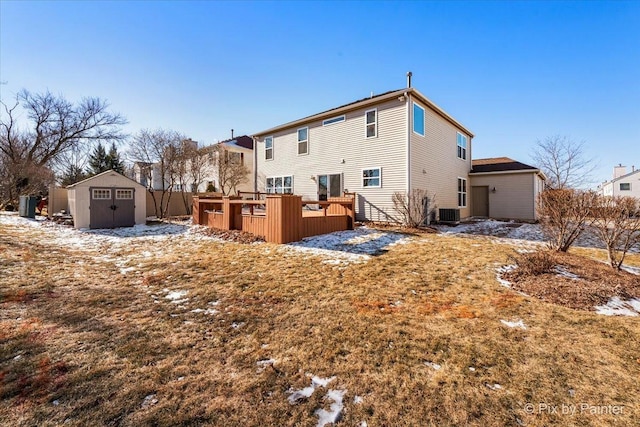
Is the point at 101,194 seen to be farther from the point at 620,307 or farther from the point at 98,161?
the point at 98,161

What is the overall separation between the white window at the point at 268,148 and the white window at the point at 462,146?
38.0 ft

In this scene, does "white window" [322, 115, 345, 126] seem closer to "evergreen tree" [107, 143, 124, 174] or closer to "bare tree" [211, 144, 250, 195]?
"bare tree" [211, 144, 250, 195]

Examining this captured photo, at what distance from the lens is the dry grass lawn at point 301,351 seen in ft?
6.45

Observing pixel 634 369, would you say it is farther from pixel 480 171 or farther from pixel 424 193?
pixel 480 171

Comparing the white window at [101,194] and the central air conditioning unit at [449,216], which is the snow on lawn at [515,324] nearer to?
the central air conditioning unit at [449,216]

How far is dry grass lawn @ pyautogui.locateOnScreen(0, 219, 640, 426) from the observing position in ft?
6.45

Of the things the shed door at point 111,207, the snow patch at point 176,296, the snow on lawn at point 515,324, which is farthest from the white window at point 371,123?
the shed door at point 111,207

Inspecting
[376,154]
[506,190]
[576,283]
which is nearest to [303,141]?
[376,154]

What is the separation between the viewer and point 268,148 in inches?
695

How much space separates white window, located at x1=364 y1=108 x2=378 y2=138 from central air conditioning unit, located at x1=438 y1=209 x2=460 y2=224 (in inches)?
202

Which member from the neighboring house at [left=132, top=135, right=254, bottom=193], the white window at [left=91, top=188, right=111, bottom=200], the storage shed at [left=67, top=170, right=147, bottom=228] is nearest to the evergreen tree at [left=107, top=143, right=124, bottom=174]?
the neighboring house at [left=132, top=135, right=254, bottom=193]

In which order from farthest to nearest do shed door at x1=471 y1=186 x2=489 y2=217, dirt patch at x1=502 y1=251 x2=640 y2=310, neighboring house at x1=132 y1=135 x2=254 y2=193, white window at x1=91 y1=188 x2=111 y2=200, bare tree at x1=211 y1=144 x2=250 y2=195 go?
bare tree at x1=211 y1=144 x2=250 y2=195, neighboring house at x1=132 y1=135 x2=254 y2=193, shed door at x1=471 y1=186 x2=489 y2=217, white window at x1=91 y1=188 x2=111 y2=200, dirt patch at x1=502 y1=251 x2=640 y2=310

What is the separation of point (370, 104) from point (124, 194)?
12.5 metres

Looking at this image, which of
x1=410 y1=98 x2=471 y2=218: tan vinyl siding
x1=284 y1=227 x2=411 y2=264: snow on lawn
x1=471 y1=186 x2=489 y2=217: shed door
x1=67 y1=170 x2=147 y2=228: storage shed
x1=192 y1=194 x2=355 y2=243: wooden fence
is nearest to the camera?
x1=284 y1=227 x2=411 y2=264: snow on lawn
